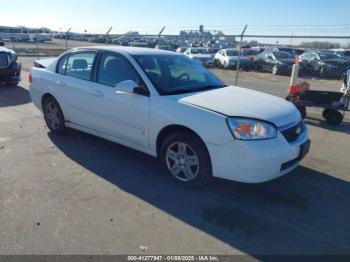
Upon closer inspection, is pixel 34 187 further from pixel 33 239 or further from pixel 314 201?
pixel 314 201

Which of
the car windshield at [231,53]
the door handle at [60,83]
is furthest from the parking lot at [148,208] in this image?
the car windshield at [231,53]

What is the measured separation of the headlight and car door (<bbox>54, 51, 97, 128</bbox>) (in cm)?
231

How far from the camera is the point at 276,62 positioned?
20.4m

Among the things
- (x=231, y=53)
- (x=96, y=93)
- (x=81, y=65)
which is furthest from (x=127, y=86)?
(x=231, y=53)

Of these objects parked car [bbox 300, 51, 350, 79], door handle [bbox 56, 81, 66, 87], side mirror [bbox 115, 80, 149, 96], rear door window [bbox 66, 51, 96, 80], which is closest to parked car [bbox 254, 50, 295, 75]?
parked car [bbox 300, 51, 350, 79]

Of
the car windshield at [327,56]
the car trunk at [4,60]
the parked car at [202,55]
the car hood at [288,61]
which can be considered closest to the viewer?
the car trunk at [4,60]

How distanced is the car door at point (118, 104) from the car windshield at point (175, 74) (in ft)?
0.69

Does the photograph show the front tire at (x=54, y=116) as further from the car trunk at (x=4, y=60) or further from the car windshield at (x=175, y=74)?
the car trunk at (x=4, y=60)

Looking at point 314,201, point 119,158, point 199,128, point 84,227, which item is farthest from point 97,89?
point 314,201

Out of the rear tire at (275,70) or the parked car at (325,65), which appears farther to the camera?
the rear tire at (275,70)

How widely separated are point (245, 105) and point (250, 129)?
1.59ft

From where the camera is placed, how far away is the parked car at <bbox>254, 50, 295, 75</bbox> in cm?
2000

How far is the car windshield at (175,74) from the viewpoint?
4.34 metres

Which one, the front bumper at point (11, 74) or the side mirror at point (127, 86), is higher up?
the side mirror at point (127, 86)
